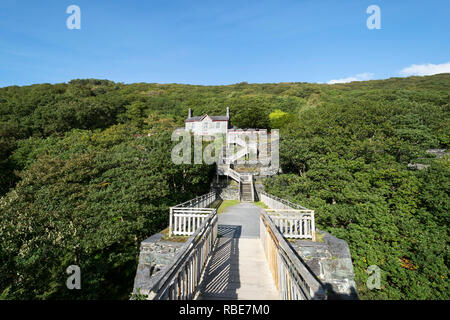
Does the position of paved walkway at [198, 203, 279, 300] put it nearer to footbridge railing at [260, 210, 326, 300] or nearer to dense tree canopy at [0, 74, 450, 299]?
footbridge railing at [260, 210, 326, 300]

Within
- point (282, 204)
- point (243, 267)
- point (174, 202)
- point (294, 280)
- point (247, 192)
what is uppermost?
point (294, 280)

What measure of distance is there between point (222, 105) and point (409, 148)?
41.8m

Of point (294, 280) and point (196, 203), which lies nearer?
point (294, 280)

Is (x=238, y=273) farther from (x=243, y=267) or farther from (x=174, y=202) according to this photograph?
(x=174, y=202)

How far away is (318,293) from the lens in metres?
2.13

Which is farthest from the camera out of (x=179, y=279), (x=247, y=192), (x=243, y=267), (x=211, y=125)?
(x=211, y=125)

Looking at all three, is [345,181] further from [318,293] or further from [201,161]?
[318,293]

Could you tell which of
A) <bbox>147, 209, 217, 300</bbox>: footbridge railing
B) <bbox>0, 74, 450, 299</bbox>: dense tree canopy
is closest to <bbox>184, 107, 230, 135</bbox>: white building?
<bbox>0, 74, 450, 299</bbox>: dense tree canopy

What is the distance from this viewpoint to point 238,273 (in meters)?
4.85

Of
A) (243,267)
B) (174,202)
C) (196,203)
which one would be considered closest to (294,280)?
(243,267)

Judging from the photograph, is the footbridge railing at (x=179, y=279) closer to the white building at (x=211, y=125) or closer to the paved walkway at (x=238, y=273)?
the paved walkway at (x=238, y=273)

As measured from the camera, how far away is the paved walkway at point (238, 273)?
399 centimetres

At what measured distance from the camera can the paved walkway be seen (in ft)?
13.1
